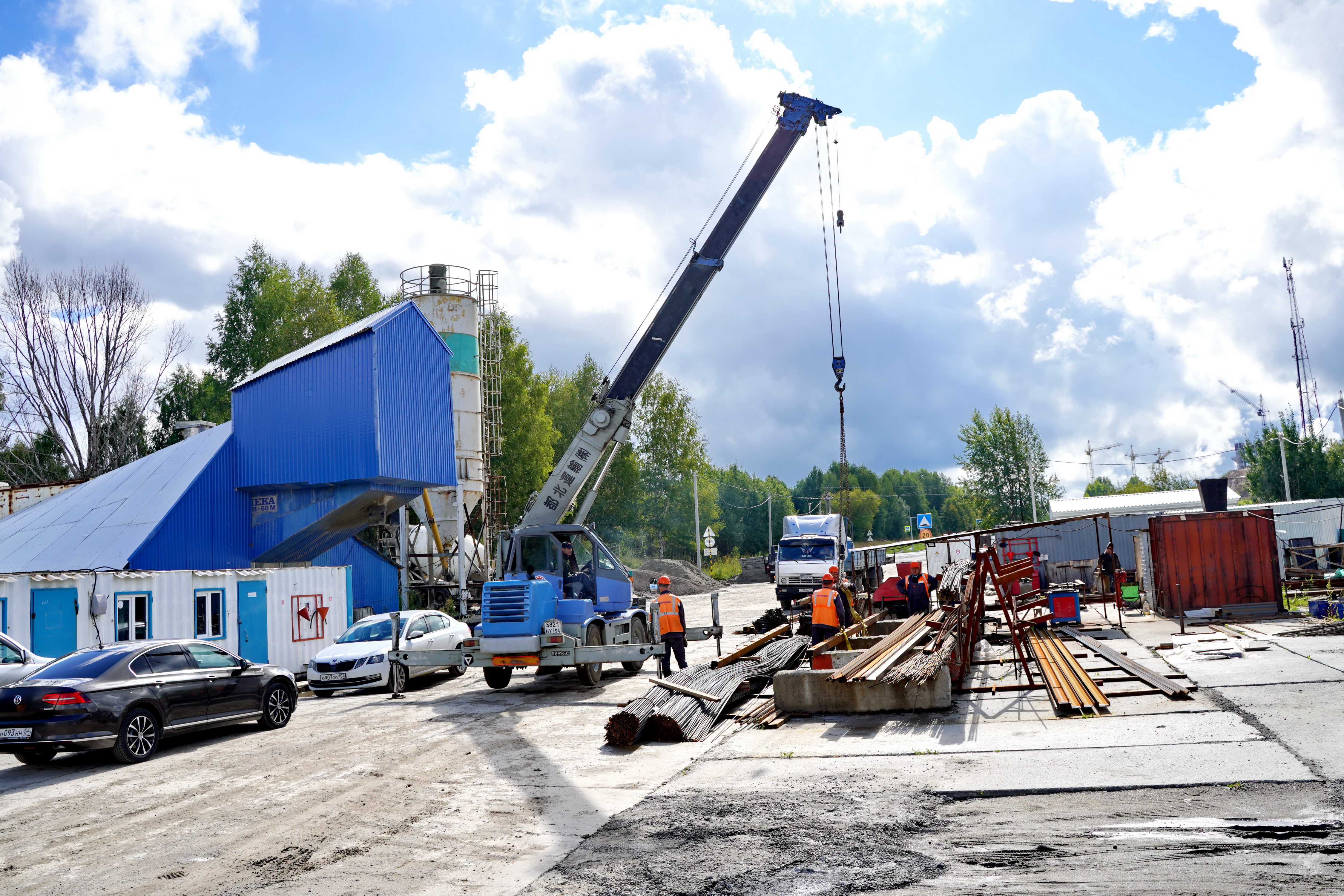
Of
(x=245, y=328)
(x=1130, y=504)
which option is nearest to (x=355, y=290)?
(x=245, y=328)

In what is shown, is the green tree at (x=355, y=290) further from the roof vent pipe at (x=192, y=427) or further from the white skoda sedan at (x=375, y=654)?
the white skoda sedan at (x=375, y=654)

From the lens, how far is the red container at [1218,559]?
21812 mm

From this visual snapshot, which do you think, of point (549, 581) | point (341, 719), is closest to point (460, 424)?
point (549, 581)

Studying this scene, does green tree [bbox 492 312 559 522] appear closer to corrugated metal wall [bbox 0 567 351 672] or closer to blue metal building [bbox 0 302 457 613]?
blue metal building [bbox 0 302 457 613]

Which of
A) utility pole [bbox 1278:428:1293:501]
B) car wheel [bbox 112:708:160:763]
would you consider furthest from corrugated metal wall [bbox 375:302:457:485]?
utility pole [bbox 1278:428:1293:501]

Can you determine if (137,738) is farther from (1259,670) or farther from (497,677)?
(1259,670)

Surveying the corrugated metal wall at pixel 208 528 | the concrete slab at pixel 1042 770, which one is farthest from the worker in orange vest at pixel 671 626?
the corrugated metal wall at pixel 208 528

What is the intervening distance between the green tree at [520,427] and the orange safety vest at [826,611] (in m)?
A: 38.5

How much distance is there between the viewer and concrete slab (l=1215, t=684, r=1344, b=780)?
7.93 metres

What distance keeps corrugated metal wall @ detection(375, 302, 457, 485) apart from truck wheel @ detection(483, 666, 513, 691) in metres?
8.28

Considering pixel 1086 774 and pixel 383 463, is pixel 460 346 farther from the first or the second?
pixel 1086 774

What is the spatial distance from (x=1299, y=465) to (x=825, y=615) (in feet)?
193

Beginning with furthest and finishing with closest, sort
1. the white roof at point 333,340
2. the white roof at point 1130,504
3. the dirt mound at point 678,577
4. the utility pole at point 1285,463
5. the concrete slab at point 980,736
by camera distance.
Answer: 1. the utility pole at point 1285,463
2. the dirt mound at point 678,577
3. the white roof at point 1130,504
4. the white roof at point 333,340
5. the concrete slab at point 980,736

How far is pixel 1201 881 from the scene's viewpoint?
5395mm
